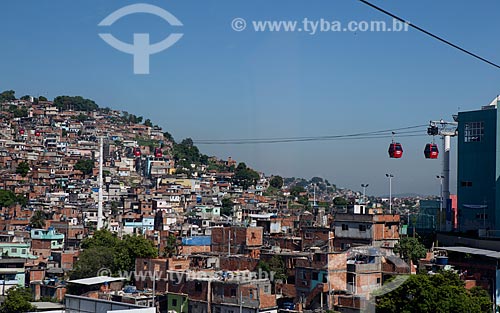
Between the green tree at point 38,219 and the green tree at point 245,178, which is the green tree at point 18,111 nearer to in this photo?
the green tree at point 245,178

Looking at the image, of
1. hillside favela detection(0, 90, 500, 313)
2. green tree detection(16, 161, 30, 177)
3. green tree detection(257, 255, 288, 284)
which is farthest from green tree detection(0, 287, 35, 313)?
green tree detection(16, 161, 30, 177)

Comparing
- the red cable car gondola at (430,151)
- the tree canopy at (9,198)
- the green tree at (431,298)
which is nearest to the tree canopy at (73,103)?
the tree canopy at (9,198)

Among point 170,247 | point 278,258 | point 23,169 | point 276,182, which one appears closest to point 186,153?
point 276,182

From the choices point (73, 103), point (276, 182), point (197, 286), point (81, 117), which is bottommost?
point (197, 286)

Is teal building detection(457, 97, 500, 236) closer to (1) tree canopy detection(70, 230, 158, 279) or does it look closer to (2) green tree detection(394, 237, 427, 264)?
(2) green tree detection(394, 237, 427, 264)

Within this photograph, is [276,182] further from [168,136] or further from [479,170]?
[479,170]

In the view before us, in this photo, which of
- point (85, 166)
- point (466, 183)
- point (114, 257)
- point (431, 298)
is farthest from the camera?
point (85, 166)
